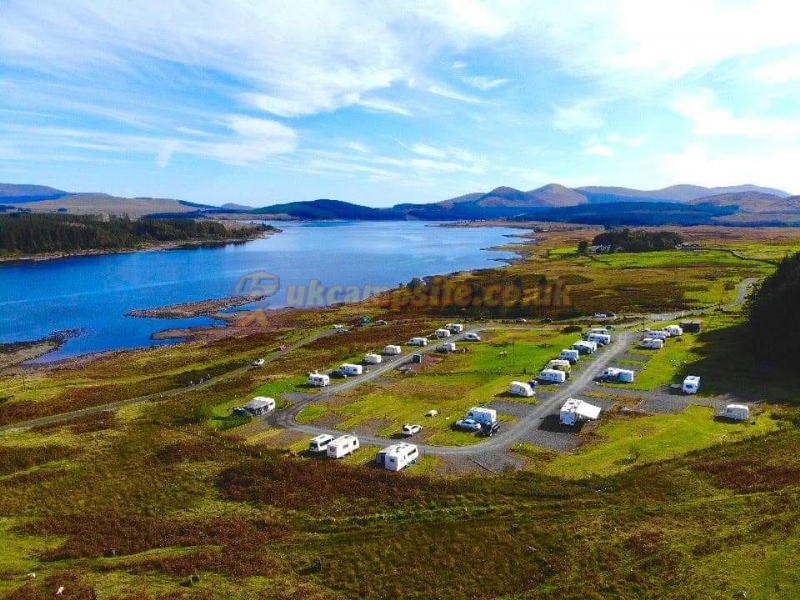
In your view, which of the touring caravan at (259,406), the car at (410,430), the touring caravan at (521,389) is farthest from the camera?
the touring caravan at (521,389)

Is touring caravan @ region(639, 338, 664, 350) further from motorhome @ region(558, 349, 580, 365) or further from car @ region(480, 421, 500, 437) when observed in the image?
car @ region(480, 421, 500, 437)

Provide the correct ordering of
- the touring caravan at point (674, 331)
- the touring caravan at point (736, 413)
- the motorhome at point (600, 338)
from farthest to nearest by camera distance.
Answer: the touring caravan at point (674, 331)
the motorhome at point (600, 338)
the touring caravan at point (736, 413)

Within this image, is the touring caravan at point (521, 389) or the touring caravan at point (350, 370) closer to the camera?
the touring caravan at point (521, 389)

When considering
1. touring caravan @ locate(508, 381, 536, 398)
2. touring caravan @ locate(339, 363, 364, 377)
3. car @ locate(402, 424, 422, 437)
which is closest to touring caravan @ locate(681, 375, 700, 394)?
touring caravan @ locate(508, 381, 536, 398)

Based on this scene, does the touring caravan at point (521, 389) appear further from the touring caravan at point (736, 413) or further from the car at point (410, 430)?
the touring caravan at point (736, 413)

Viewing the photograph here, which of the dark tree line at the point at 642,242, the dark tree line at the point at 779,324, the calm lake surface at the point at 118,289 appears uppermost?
the dark tree line at the point at 642,242

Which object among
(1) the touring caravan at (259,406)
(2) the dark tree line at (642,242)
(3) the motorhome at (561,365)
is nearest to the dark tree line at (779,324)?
(3) the motorhome at (561,365)

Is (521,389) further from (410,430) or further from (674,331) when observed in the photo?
(674,331)
